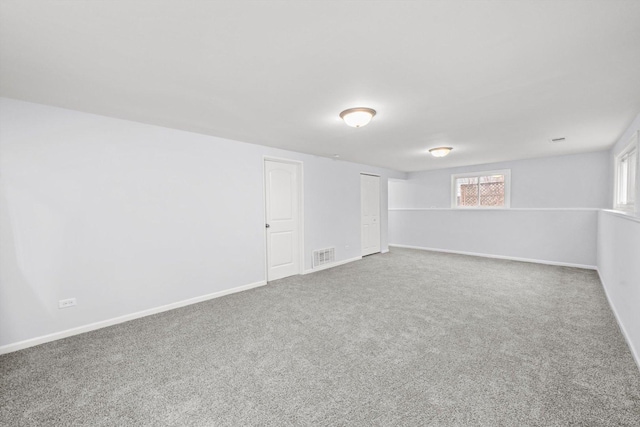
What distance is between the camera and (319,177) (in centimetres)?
529

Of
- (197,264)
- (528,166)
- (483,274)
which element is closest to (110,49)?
(197,264)

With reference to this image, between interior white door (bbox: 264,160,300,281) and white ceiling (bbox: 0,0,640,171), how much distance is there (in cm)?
151

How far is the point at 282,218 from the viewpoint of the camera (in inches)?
186

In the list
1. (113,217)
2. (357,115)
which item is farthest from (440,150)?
(113,217)

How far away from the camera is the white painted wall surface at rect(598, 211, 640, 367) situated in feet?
7.04

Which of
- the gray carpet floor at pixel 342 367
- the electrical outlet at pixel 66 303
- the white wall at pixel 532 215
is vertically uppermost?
the white wall at pixel 532 215

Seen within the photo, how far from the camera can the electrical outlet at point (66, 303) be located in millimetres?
2621

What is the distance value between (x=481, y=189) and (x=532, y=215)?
119cm

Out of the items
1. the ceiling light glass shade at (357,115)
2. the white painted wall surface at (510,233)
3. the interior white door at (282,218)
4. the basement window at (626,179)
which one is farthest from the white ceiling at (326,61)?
the white painted wall surface at (510,233)

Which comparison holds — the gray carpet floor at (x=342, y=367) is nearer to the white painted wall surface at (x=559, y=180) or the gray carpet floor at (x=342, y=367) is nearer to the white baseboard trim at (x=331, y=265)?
the white baseboard trim at (x=331, y=265)

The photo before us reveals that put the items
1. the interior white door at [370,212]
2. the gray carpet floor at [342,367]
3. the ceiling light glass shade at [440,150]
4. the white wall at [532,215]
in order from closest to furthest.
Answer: the gray carpet floor at [342,367] → the ceiling light glass shade at [440,150] → the white wall at [532,215] → the interior white door at [370,212]

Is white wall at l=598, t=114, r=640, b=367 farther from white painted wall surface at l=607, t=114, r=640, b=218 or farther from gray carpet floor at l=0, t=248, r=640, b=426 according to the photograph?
gray carpet floor at l=0, t=248, r=640, b=426

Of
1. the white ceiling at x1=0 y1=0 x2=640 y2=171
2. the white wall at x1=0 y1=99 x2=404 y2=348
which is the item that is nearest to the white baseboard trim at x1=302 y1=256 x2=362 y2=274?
the white wall at x1=0 y1=99 x2=404 y2=348

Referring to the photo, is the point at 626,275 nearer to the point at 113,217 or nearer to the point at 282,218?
the point at 282,218
